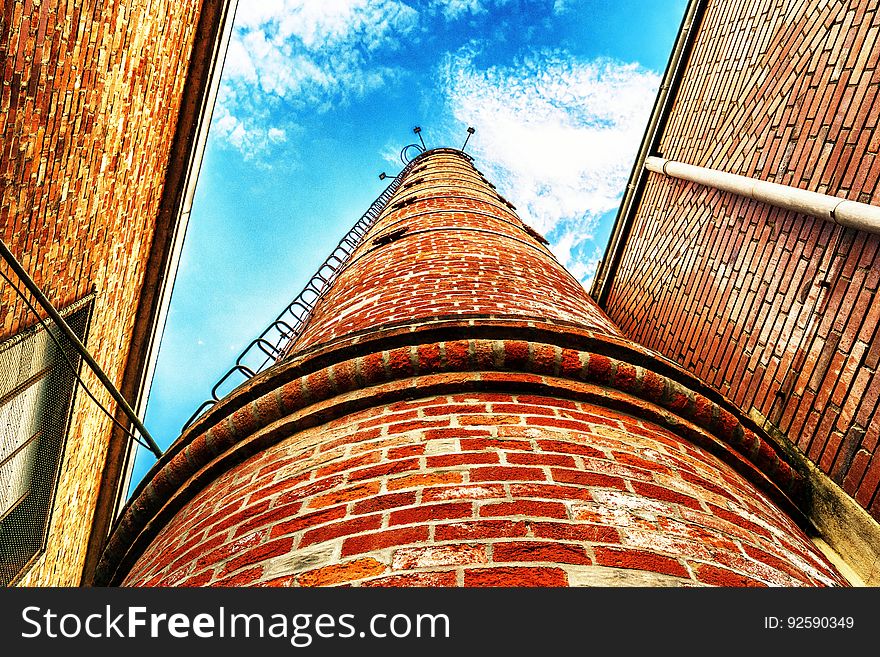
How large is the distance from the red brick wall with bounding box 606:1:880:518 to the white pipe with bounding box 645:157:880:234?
4.3 inches

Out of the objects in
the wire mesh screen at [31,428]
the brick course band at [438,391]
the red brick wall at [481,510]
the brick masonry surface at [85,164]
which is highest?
the brick masonry surface at [85,164]

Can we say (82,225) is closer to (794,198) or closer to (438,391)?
(438,391)

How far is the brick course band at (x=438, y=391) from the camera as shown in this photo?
8.50 feet

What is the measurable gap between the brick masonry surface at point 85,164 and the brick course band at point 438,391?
6.97 feet

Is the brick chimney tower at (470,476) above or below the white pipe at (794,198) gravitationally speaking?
below

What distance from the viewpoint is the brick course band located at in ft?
8.50

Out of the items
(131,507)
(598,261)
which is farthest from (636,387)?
(598,261)

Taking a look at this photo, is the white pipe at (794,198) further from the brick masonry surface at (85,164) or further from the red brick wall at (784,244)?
the brick masonry surface at (85,164)

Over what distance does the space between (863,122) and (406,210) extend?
15.2 ft

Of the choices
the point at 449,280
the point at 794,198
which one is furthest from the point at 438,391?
the point at 794,198

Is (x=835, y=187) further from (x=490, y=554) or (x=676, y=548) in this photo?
(x=490, y=554)

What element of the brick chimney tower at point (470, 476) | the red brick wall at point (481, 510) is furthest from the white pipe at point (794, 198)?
the red brick wall at point (481, 510)

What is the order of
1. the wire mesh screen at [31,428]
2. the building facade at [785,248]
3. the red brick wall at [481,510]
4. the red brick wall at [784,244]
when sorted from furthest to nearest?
the wire mesh screen at [31,428], the red brick wall at [784,244], the building facade at [785,248], the red brick wall at [481,510]

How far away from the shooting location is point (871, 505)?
2811 millimetres
